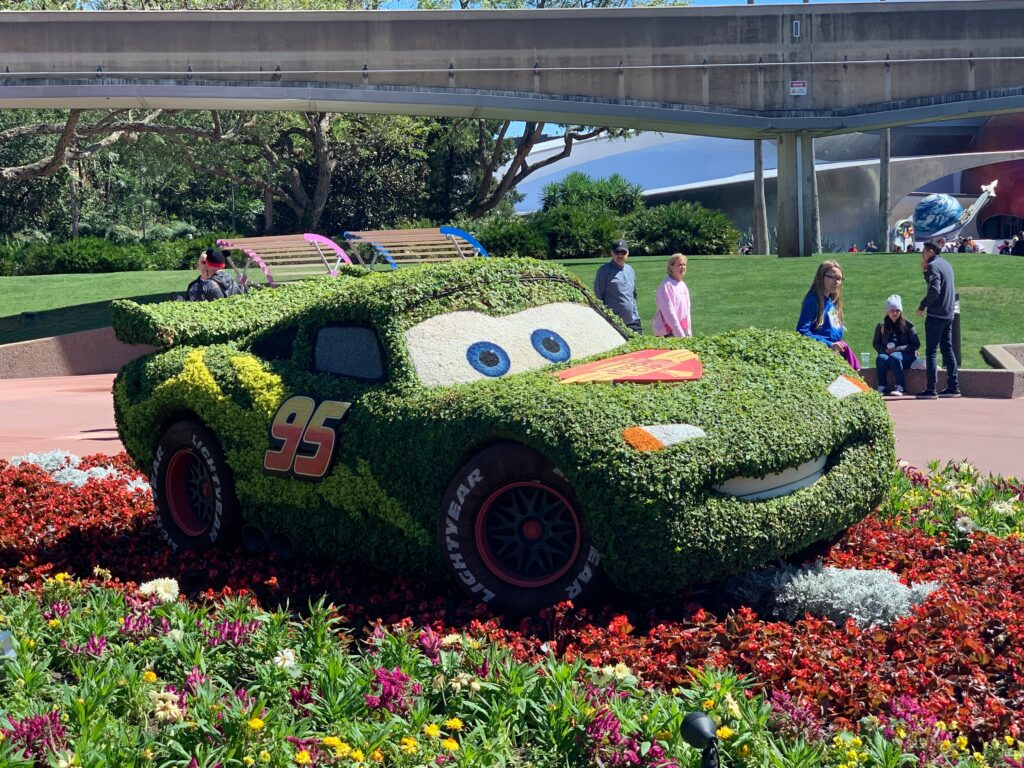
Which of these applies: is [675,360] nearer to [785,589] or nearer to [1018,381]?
[785,589]

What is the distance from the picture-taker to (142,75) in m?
25.0

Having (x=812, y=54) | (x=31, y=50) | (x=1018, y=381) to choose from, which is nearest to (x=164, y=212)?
(x=31, y=50)

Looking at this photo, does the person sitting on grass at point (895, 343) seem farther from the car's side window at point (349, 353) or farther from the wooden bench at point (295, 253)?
the car's side window at point (349, 353)

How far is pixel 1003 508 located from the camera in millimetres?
7590

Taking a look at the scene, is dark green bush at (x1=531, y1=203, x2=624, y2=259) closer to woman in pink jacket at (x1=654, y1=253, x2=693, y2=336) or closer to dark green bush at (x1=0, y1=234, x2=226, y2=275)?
dark green bush at (x1=0, y1=234, x2=226, y2=275)

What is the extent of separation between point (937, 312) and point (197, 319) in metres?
9.26

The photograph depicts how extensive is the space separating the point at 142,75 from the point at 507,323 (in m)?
20.5

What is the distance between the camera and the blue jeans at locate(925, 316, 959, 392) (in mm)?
13930

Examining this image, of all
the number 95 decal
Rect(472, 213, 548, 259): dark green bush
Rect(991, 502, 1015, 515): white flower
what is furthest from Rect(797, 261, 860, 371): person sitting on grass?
Rect(472, 213, 548, 259): dark green bush

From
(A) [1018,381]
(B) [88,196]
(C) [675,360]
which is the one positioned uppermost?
(B) [88,196]

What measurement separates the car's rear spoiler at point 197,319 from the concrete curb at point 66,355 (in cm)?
1302

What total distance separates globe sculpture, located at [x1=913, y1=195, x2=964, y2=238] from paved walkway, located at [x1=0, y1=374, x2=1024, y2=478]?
169 ft

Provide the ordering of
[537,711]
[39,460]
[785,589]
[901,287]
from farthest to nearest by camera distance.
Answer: [901,287], [39,460], [785,589], [537,711]

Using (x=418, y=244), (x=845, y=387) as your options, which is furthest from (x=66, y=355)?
(x=845, y=387)
